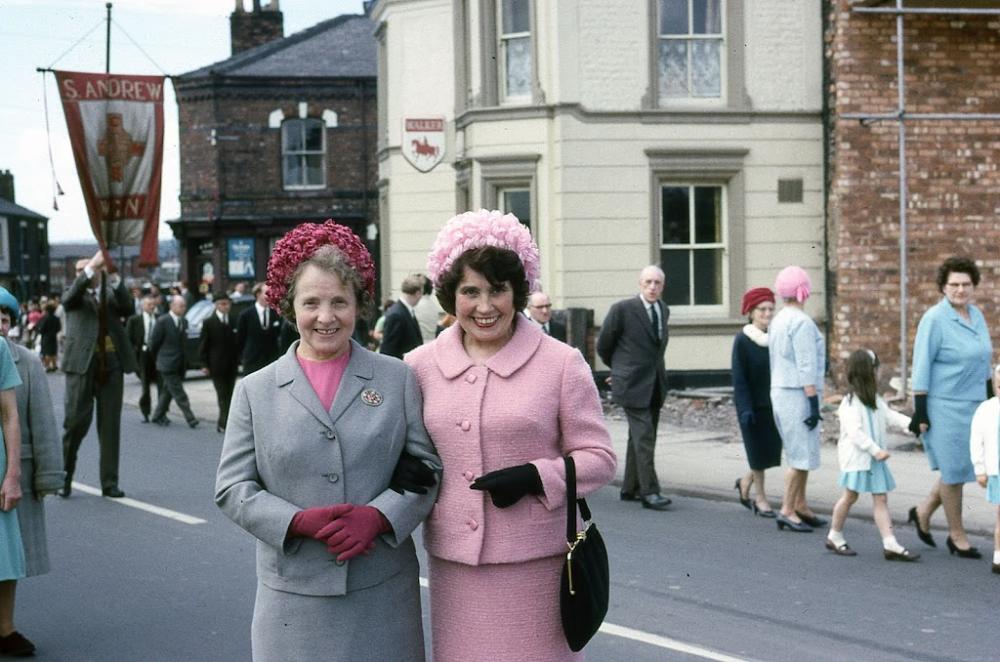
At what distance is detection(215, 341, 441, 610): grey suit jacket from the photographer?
3.68m

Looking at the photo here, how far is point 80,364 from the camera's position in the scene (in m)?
11.4

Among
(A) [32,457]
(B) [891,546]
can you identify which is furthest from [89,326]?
(B) [891,546]

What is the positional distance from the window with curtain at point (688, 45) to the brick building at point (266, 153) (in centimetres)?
1979

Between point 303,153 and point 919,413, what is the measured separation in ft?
104

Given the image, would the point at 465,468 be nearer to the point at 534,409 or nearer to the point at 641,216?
the point at 534,409

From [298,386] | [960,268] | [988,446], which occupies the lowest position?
[988,446]

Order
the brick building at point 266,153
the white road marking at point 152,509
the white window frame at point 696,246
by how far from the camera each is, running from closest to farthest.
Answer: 1. the white road marking at point 152,509
2. the white window frame at point 696,246
3. the brick building at point 266,153

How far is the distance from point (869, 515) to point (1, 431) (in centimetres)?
645

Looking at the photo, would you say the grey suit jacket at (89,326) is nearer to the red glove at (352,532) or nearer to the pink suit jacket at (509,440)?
the pink suit jacket at (509,440)

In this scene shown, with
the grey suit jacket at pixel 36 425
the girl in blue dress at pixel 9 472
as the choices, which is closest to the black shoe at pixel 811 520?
the grey suit jacket at pixel 36 425

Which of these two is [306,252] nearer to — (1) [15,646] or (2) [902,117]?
(1) [15,646]

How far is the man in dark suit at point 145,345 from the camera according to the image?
1894 cm

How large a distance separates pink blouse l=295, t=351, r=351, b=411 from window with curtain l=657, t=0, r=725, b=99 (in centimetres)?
1599

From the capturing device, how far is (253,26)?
44375 millimetres
